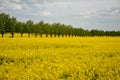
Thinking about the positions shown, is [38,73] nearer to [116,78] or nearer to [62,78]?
[62,78]

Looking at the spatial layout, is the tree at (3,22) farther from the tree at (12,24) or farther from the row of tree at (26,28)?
the tree at (12,24)

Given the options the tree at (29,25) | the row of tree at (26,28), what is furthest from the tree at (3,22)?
the tree at (29,25)

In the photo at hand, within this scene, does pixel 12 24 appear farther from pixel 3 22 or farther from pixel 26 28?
pixel 26 28

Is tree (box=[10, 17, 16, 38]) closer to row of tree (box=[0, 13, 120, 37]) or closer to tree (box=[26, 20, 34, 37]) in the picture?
row of tree (box=[0, 13, 120, 37])

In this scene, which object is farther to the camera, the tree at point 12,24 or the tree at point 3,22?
the tree at point 12,24

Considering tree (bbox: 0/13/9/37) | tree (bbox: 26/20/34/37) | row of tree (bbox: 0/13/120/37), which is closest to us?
tree (bbox: 0/13/9/37)

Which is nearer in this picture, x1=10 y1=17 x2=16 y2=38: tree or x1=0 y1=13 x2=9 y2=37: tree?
x1=0 y1=13 x2=9 y2=37: tree

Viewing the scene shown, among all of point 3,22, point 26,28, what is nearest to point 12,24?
point 3,22

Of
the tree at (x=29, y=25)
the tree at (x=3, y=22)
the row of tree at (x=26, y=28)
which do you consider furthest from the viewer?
the tree at (x=29, y=25)

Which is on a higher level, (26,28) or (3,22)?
(3,22)

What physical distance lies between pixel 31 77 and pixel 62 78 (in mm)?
1489

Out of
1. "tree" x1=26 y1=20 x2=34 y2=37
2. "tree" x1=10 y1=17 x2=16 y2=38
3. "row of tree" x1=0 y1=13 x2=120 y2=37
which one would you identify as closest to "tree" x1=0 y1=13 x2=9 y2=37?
"row of tree" x1=0 y1=13 x2=120 y2=37

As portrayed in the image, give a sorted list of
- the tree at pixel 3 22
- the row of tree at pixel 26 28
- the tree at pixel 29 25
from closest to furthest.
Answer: the tree at pixel 3 22, the row of tree at pixel 26 28, the tree at pixel 29 25

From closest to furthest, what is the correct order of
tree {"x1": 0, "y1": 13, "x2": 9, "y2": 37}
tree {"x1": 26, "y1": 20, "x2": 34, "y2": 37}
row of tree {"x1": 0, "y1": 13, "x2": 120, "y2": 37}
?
tree {"x1": 0, "y1": 13, "x2": 9, "y2": 37} → row of tree {"x1": 0, "y1": 13, "x2": 120, "y2": 37} → tree {"x1": 26, "y1": 20, "x2": 34, "y2": 37}
